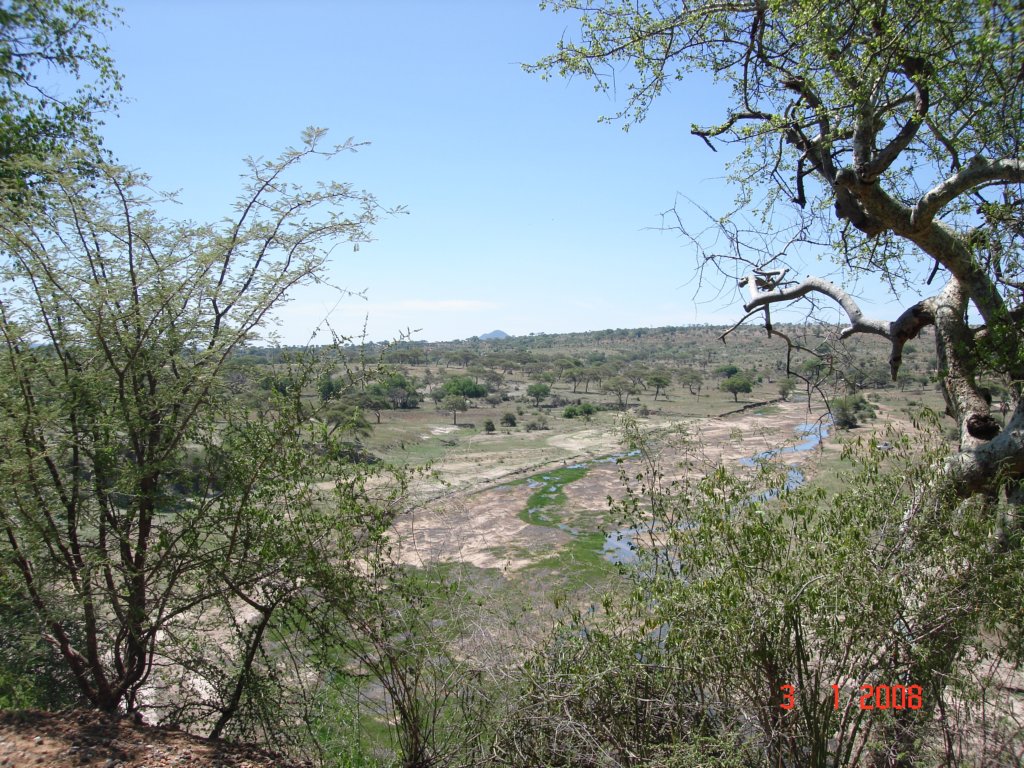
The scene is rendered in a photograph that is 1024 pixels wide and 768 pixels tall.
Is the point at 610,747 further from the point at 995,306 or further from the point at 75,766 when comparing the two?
the point at 995,306

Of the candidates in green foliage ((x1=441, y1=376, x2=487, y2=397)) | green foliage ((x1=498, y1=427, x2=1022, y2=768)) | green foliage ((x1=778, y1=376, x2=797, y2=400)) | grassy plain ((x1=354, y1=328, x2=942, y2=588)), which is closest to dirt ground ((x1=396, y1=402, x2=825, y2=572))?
grassy plain ((x1=354, y1=328, x2=942, y2=588))

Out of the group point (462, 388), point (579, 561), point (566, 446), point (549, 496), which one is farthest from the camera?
point (462, 388)

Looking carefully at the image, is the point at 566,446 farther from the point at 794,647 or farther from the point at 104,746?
the point at 104,746

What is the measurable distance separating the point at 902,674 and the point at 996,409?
9.05 feet

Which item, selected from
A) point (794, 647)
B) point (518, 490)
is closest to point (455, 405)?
point (518, 490)

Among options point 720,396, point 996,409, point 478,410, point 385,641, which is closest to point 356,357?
point 385,641

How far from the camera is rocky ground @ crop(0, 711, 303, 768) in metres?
3.60

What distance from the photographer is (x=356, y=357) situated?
4934mm
